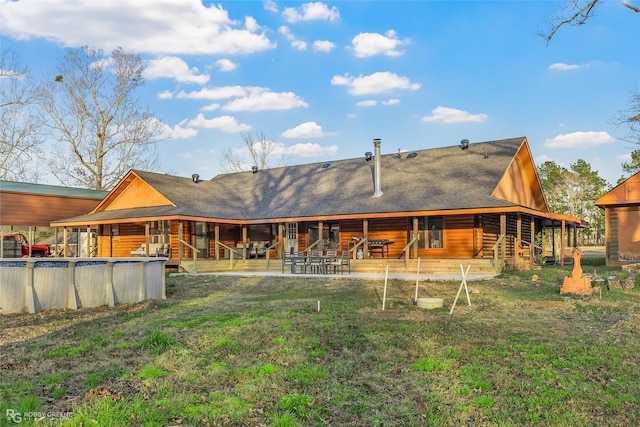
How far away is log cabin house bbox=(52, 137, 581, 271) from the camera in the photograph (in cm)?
2328

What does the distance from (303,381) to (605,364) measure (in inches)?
146

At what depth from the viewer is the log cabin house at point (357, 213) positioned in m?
23.3

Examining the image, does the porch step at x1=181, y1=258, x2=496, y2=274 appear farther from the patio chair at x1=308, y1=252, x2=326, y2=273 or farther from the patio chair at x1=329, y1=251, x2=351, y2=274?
the patio chair at x1=308, y1=252, x2=326, y2=273

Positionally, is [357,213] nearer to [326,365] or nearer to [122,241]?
[122,241]

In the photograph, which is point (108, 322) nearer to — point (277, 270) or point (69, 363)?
point (69, 363)

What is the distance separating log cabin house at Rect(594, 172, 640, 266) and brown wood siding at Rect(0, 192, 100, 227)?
28.3 m

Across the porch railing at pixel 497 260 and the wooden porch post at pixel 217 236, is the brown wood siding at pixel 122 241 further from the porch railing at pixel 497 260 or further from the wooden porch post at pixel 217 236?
the porch railing at pixel 497 260

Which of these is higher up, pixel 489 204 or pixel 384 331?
pixel 489 204

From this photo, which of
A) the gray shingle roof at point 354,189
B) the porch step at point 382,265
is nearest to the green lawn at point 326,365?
the porch step at point 382,265

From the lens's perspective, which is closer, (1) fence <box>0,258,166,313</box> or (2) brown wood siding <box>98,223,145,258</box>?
(1) fence <box>0,258,166,313</box>

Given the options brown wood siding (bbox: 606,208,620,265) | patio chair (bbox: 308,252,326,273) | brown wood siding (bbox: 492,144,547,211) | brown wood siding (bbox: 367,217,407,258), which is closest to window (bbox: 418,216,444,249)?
brown wood siding (bbox: 367,217,407,258)

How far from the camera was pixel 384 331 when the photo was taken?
846 cm

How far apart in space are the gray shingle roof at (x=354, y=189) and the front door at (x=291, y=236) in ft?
3.93

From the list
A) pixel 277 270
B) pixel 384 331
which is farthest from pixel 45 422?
pixel 277 270
